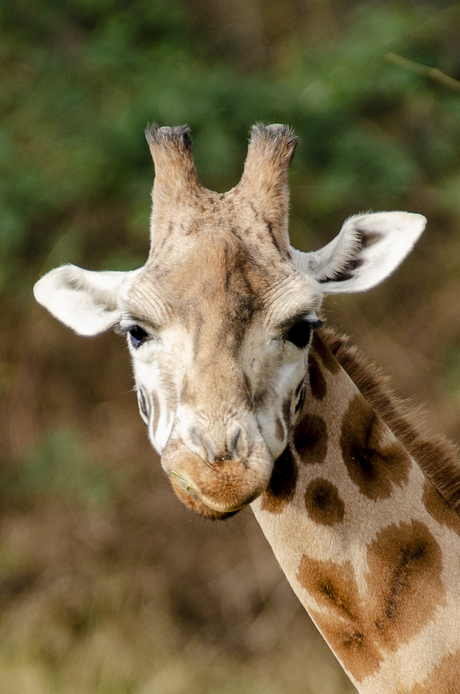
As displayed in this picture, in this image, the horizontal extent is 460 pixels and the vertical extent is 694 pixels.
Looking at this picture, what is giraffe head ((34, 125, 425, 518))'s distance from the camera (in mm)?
2164

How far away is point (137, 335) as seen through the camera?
2588 millimetres

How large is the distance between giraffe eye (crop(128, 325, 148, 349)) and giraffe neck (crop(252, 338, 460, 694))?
30.3 inches

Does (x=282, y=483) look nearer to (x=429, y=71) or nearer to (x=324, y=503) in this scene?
(x=324, y=503)

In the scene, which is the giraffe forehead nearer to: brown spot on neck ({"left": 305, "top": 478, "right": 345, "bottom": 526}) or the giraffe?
the giraffe

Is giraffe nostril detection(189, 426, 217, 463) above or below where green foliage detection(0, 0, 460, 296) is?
below

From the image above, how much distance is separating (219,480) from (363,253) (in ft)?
4.40

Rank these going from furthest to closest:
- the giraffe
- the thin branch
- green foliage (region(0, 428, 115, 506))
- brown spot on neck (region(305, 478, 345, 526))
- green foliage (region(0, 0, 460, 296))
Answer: green foliage (region(0, 0, 460, 296))
green foliage (region(0, 428, 115, 506))
the thin branch
brown spot on neck (region(305, 478, 345, 526))
the giraffe

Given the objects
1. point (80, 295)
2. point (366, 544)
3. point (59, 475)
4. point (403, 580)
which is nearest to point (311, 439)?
point (366, 544)

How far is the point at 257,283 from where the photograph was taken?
8.02 ft

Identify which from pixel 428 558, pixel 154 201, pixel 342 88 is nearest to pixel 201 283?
pixel 154 201

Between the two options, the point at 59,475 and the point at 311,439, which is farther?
the point at 59,475

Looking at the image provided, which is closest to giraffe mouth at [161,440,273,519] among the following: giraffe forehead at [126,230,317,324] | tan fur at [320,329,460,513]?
giraffe forehead at [126,230,317,324]

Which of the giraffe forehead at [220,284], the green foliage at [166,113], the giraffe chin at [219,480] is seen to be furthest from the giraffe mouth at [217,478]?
the green foliage at [166,113]

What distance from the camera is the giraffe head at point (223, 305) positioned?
216cm
